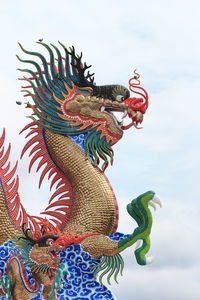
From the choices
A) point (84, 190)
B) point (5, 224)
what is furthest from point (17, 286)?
point (84, 190)

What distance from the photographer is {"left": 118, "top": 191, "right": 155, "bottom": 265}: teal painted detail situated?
13672mm

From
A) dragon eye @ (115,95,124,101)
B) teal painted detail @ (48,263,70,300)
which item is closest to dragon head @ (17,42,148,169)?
dragon eye @ (115,95,124,101)

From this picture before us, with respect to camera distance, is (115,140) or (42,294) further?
(115,140)

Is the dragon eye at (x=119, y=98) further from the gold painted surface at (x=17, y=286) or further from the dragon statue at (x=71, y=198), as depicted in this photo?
the gold painted surface at (x=17, y=286)

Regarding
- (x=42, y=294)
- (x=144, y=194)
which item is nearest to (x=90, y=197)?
(x=144, y=194)

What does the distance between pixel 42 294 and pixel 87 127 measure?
278 cm

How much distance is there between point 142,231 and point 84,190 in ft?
3.80

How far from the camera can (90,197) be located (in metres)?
14.1

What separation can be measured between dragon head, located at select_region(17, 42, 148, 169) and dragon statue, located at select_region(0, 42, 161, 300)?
16 millimetres

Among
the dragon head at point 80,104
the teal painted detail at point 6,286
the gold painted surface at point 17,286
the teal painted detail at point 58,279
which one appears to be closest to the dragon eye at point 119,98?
the dragon head at point 80,104

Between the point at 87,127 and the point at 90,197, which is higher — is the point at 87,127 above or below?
above

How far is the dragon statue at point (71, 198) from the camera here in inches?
535

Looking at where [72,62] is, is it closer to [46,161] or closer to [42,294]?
[46,161]

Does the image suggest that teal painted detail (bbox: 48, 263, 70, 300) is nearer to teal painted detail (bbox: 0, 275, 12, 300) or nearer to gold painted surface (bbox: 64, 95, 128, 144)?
teal painted detail (bbox: 0, 275, 12, 300)
